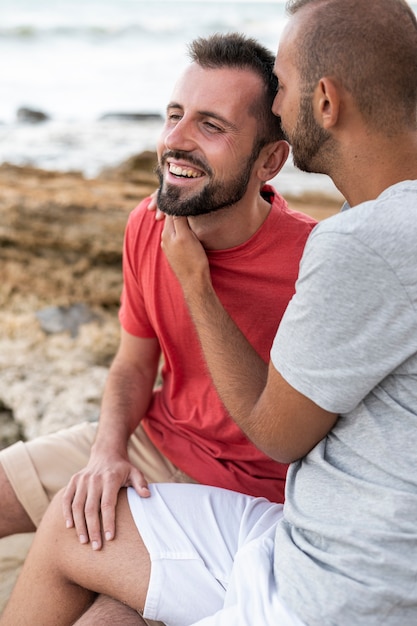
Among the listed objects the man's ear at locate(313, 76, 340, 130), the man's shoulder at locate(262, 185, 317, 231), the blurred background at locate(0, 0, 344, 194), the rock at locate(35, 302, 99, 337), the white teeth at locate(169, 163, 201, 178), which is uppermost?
the man's ear at locate(313, 76, 340, 130)

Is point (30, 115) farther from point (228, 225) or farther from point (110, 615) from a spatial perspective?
point (110, 615)

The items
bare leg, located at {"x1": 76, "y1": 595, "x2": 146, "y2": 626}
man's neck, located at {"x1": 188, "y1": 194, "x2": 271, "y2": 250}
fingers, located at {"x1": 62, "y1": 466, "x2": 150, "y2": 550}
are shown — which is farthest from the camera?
man's neck, located at {"x1": 188, "y1": 194, "x2": 271, "y2": 250}

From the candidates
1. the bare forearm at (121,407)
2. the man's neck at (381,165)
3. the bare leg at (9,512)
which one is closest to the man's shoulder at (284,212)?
the man's neck at (381,165)

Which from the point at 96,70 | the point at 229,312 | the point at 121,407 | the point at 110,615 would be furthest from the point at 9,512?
the point at 96,70

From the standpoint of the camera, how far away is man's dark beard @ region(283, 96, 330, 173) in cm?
196

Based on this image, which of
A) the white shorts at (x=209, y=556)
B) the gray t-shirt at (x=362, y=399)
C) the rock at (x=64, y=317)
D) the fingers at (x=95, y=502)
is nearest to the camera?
the gray t-shirt at (x=362, y=399)

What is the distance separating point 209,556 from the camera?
2.03 metres

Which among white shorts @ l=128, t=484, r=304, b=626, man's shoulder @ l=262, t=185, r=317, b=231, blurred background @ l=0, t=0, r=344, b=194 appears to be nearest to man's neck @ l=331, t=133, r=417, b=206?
man's shoulder @ l=262, t=185, r=317, b=231

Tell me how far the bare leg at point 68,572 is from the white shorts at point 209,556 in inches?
2.0

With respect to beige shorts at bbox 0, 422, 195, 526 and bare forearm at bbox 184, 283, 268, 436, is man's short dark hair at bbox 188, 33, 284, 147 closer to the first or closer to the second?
bare forearm at bbox 184, 283, 268, 436

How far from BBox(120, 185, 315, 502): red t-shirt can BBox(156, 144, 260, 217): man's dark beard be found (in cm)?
15

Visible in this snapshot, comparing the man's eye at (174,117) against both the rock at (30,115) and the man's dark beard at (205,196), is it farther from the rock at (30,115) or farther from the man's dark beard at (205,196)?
the rock at (30,115)

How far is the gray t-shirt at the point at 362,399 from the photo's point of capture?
1.63m

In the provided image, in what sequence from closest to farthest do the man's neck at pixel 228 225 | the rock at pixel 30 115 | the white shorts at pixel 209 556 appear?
the white shorts at pixel 209 556 < the man's neck at pixel 228 225 < the rock at pixel 30 115
